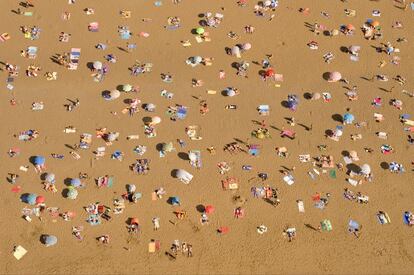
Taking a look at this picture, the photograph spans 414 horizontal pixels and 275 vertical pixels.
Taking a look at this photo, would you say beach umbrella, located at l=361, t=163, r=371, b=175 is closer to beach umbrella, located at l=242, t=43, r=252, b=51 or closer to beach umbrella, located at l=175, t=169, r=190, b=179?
beach umbrella, located at l=175, t=169, r=190, b=179

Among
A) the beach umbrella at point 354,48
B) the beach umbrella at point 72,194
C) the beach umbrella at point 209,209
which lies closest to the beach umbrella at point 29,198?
the beach umbrella at point 72,194

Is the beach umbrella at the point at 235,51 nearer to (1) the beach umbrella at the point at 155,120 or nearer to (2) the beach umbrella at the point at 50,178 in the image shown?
(1) the beach umbrella at the point at 155,120

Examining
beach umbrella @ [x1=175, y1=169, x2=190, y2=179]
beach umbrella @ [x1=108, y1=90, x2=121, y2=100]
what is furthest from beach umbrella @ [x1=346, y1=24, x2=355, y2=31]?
beach umbrella @ [x1=108, y1=90, x2=121, y2=100]

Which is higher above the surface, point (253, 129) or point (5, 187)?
point (253, 129)

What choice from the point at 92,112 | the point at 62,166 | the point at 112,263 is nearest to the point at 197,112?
the point at 92,112

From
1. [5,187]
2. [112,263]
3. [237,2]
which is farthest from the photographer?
[237,2]

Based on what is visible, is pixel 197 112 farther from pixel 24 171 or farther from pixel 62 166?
pixel 24 171
